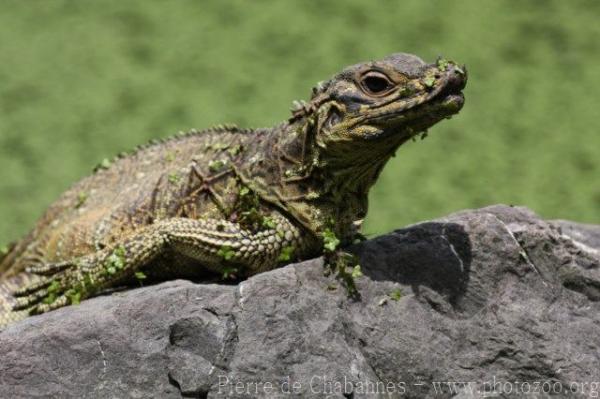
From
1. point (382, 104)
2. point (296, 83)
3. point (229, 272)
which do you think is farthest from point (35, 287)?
point (296, 83)

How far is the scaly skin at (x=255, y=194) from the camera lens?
461 cm

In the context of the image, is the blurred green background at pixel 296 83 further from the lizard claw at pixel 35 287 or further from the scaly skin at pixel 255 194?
the lizard claw at pixel 35 287

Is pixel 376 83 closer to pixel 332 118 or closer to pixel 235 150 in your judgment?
pixel 332 118

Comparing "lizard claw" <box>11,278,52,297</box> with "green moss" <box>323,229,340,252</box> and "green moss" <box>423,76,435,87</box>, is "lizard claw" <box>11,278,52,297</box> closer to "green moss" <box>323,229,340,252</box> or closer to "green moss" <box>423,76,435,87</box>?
"green moss" <box>323,229,340,252</box>

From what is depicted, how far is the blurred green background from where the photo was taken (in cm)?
859

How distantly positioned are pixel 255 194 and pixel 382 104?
0.79 meters

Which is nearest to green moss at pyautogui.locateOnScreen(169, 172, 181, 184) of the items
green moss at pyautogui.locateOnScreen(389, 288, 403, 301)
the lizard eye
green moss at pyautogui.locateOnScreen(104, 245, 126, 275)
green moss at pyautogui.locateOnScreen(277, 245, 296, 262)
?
green moss at pyautogui.locateOnScreen(104, 245, 126, 275)

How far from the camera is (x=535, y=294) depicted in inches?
186

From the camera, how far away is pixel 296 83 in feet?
30.8

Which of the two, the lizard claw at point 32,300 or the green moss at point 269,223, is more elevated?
the green moss at point 269,223

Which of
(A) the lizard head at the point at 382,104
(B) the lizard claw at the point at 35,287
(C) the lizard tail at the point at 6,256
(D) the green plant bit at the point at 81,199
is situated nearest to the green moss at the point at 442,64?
(A) the lizard head at the point at 382,104

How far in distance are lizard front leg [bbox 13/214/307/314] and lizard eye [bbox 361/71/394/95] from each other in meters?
0.72

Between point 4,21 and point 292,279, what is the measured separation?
6.87 metres

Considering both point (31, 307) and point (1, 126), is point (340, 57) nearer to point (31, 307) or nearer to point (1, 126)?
point (1, 126)
